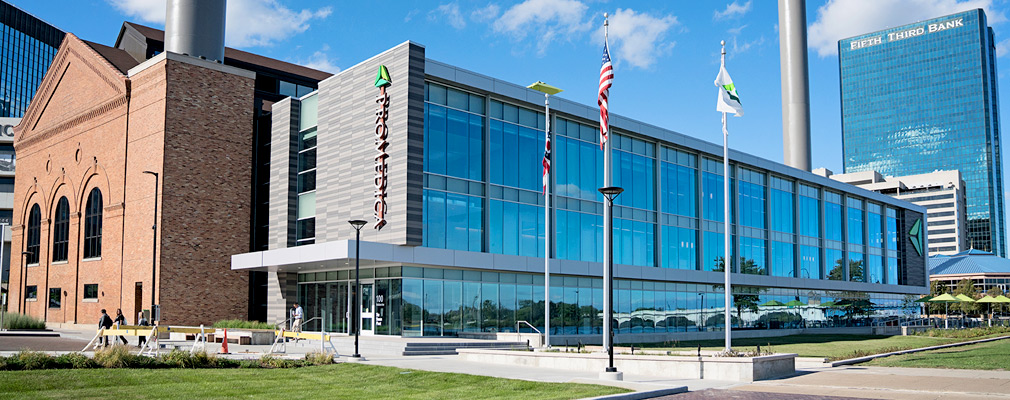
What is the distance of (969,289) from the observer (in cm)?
12019

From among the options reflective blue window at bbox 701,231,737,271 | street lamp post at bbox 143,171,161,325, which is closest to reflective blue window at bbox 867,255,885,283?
reflective blue window at bbox 701,231,737,271

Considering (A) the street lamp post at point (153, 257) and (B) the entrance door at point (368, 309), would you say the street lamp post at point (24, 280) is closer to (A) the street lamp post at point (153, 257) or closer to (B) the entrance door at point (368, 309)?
(A) the street lamp post at point (153, 257)

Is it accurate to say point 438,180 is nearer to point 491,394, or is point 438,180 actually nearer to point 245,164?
point 245,164

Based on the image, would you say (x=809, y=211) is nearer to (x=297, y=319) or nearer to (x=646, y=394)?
(x=297, y=319)

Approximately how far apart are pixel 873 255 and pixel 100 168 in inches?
2457

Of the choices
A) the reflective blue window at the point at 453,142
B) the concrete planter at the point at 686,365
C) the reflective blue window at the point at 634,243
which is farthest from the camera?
the reflective blue window at the point at 634,243

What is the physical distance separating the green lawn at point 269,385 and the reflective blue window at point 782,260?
144 ft

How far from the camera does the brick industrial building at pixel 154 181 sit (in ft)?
142

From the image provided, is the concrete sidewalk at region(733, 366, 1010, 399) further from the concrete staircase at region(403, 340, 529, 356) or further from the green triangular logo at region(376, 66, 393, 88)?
the green triangular logo at region(376, 66, 393, 88)

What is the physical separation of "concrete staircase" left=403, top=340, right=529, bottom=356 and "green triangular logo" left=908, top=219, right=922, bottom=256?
58931 millimetres

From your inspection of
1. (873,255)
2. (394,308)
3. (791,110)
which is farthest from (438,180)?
(791,110)

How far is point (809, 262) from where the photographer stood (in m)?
62.9

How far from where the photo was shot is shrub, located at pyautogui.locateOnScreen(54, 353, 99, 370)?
18.8 metres

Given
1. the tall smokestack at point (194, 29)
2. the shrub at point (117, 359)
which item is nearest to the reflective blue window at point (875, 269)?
the tall smokestack at point (194, 29)
